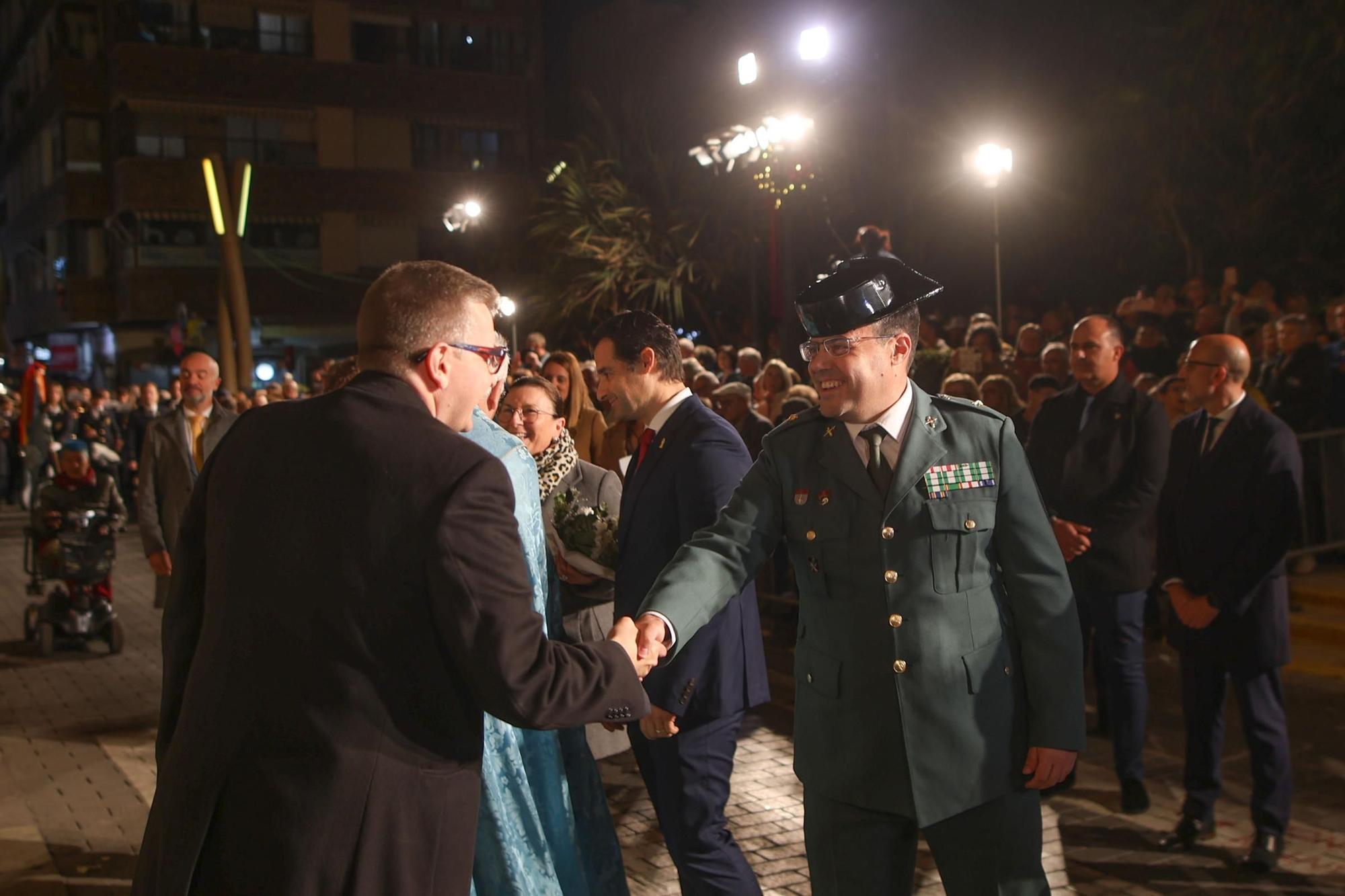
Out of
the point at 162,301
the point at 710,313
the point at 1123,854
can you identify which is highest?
the point at 162,301

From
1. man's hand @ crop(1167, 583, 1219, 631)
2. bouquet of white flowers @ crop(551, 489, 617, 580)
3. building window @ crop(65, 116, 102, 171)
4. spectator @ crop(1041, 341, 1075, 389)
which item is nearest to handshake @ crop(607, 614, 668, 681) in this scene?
bouquet of white flowers @ crop(551, 489, 617, 580)

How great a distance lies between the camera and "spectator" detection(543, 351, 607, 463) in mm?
8680

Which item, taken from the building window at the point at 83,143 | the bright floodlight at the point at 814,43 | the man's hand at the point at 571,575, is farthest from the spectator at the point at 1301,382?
the building window at the point at 83,143

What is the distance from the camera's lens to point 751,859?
17.6 feet

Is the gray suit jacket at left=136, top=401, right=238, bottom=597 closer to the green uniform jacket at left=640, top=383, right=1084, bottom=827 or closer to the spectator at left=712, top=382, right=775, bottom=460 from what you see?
the spectator at left=712, top=382, right=775, bottom=460

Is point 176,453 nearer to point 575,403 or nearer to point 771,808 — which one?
point 575,403

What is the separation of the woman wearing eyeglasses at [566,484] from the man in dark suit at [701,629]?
23.3 inches

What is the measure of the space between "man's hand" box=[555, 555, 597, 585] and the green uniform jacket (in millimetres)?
1494

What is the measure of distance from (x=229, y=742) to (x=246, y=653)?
0.57 feet

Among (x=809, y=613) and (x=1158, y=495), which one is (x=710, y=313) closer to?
(x=1158, y=495)

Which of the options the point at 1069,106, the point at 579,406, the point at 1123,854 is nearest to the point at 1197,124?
the point at 1069,106

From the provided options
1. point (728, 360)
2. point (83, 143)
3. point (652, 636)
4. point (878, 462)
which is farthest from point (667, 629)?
point (83, 143)

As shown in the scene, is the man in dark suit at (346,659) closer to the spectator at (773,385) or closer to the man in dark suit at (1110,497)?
the man in dark suit at (1110,497)

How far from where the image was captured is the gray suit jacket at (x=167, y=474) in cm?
805
